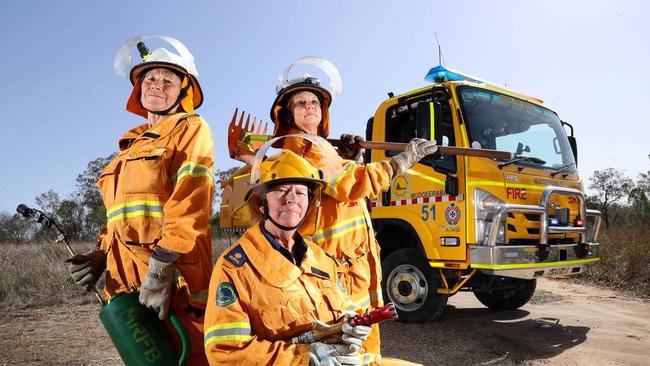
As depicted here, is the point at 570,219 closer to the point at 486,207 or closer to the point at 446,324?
the point at 486,207

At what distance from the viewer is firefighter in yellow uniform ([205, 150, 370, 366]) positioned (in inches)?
65.7

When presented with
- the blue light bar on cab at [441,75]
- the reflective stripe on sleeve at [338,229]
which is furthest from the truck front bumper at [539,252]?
the reflective stripe on sleeve at [338,229]

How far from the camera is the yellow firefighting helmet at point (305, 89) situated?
3.12 metres

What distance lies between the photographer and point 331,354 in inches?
68.9

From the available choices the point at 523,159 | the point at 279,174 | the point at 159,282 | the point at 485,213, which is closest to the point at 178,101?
the point at 279,174

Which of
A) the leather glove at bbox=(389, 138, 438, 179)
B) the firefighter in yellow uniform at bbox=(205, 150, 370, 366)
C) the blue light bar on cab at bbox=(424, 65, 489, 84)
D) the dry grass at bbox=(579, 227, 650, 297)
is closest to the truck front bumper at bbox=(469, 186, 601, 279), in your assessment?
the leather glove at bbox=(389, 138, 438, 179)

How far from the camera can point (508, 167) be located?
4805mm

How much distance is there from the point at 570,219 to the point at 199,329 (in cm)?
449

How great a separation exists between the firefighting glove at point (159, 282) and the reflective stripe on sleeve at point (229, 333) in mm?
514

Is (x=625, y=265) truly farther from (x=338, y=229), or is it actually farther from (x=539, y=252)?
(x=338, y=229)

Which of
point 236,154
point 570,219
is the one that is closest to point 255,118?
point 236,154

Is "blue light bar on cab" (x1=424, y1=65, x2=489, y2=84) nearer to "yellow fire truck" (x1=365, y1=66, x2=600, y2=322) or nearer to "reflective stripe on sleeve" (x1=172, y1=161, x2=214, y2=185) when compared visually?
"yellow fire truck" (x1=365, y1=66, x2=600, y2=322)

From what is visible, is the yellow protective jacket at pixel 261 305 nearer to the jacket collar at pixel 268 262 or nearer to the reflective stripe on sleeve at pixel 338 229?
the jacket collar at pixel 268 262

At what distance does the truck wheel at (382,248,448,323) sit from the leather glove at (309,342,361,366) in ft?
11.1
